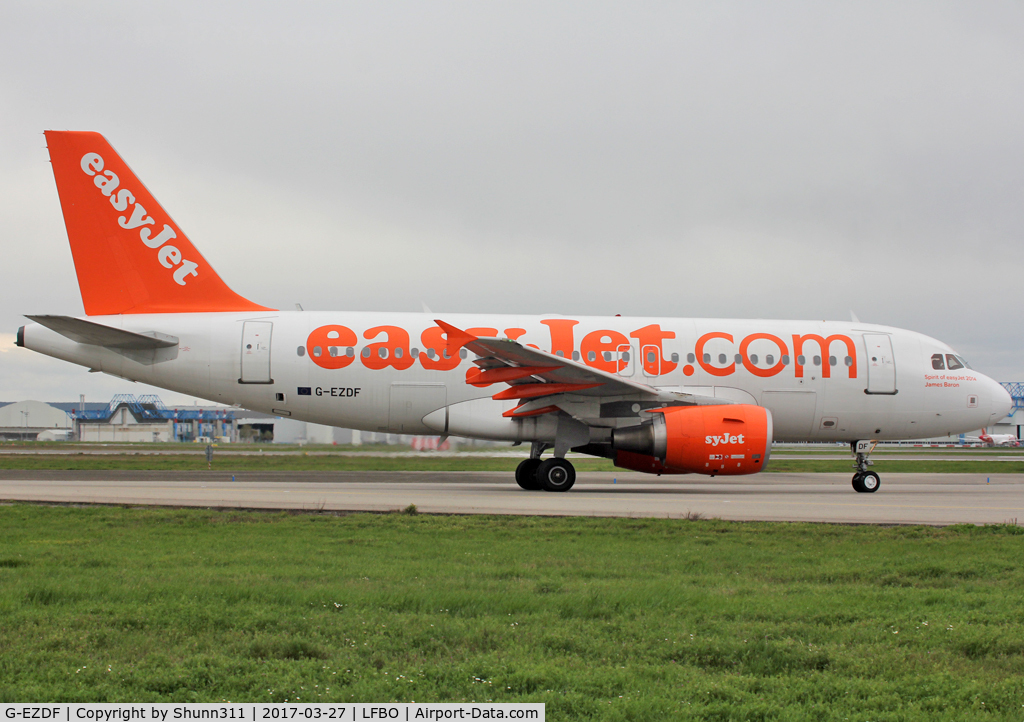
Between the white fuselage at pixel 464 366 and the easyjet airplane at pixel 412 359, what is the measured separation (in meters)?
0.03

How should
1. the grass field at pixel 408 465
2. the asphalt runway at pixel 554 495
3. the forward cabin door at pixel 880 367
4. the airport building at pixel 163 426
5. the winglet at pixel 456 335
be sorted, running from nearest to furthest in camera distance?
1. the asphalt runway at pixel 554 495
2. the winglet at pixel 456 335
3. the forward cabin door at pixel 880 367
4. the grass field at pixel 408 465
5. the airport building at pixel 163 426

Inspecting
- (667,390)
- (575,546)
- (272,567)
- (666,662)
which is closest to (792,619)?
(666,662)

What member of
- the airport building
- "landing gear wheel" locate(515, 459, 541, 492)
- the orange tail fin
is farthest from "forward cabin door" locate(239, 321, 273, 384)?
the airport building

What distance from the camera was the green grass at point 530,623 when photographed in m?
4.19

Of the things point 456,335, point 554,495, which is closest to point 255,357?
point 456,335

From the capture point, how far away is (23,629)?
5137mm

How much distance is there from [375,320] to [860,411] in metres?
11.6

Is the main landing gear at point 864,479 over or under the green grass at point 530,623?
over

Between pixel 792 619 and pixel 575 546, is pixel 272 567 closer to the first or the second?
pixel 575 546

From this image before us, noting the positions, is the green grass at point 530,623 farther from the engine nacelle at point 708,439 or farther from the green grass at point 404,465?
the green grass at point 404,465

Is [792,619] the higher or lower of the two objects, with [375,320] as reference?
lower

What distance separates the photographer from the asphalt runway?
13.3 metres

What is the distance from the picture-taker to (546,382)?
17188mm

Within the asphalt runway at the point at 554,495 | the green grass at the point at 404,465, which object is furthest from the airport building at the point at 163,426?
the asphalt runway at the point at 554,495
